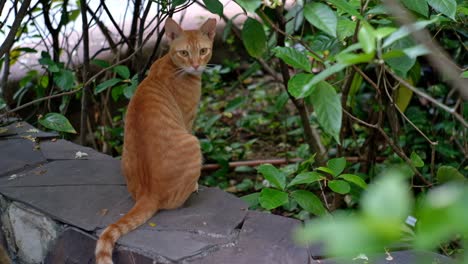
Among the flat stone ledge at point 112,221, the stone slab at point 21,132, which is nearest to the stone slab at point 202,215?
the flat stone ledge at point 112,221

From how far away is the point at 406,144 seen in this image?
481cm

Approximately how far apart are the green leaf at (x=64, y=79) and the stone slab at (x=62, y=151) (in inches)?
13.6

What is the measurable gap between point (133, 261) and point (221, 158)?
2.46m

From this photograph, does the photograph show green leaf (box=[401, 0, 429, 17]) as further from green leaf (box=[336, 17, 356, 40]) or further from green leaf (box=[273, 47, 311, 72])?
green leaf (box=[273, 47, 311, 72])

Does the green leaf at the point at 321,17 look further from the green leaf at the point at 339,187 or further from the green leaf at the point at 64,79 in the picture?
the green leaf at the point at 64,79

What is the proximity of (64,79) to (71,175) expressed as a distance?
0.88 metres

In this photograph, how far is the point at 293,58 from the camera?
230 centimetres

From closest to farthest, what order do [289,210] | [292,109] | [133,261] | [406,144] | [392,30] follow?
[392,30], [133,261], [289,210], [406,144], [292,109]

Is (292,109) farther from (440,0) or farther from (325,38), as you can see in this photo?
(440,0)

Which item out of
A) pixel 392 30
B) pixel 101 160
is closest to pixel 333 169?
pixel 101 160

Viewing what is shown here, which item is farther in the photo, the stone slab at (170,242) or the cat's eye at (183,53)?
the cat's eye at (183,53)

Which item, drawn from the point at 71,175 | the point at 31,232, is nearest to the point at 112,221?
the point at 31,232

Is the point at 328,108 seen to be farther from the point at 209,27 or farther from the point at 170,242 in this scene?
the point at 209,27

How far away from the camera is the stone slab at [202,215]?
2684 mm
